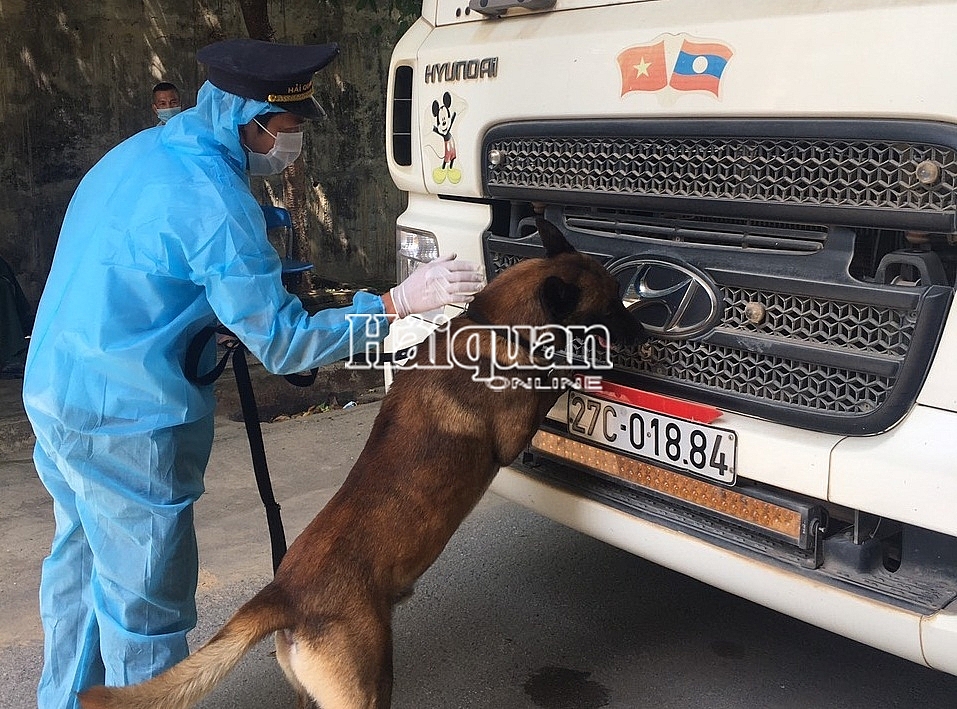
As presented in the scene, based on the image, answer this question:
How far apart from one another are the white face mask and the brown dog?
68cm

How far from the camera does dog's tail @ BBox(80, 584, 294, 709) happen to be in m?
2.01

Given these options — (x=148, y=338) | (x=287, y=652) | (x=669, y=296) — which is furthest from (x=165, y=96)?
(x=287, y=652)

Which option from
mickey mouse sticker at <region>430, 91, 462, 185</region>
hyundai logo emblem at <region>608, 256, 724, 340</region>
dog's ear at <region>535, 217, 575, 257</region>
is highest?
mickey mouse sticker at <region>430, 91, 462, 185</region>

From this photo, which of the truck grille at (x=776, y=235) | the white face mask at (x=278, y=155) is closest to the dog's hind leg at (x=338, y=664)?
the truck grille at (x=776, y=235)

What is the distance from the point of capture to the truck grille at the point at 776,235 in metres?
2.10

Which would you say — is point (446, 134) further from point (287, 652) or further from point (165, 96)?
point (165, 96)

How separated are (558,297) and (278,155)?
2.97ft

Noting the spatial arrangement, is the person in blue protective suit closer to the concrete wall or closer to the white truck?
the white truck

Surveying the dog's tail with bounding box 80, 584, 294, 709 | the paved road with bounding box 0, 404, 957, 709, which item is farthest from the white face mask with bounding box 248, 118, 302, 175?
the paved road with bounding box 0, 404, 957, 709

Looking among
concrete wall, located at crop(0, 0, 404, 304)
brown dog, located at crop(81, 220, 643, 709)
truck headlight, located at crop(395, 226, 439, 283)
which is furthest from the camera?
concrete wall, located at crop(0, 0, 404, 304)

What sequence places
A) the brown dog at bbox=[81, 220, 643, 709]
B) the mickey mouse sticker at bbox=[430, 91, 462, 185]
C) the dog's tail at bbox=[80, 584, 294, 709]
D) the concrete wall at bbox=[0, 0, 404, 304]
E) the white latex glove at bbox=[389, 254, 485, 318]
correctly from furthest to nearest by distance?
the concrete wall at bbox=[0, 0, 404, 304]
the mickey mouse sticker at bbox=[430, 91, 462, 185]
the white latex glove at bbox=[389, 254, 485, 318]
the brown dog at bbox=[81, 220, 643, 709]
the dog's tail at bbox=[80, 584, 294, 709]

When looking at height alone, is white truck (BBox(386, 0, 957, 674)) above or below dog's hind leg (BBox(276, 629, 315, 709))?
above

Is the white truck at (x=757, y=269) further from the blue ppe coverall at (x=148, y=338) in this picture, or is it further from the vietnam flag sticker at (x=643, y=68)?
the blue ppe coverall at (x=148, y=338)

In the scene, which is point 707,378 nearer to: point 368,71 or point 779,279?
point 779,279
